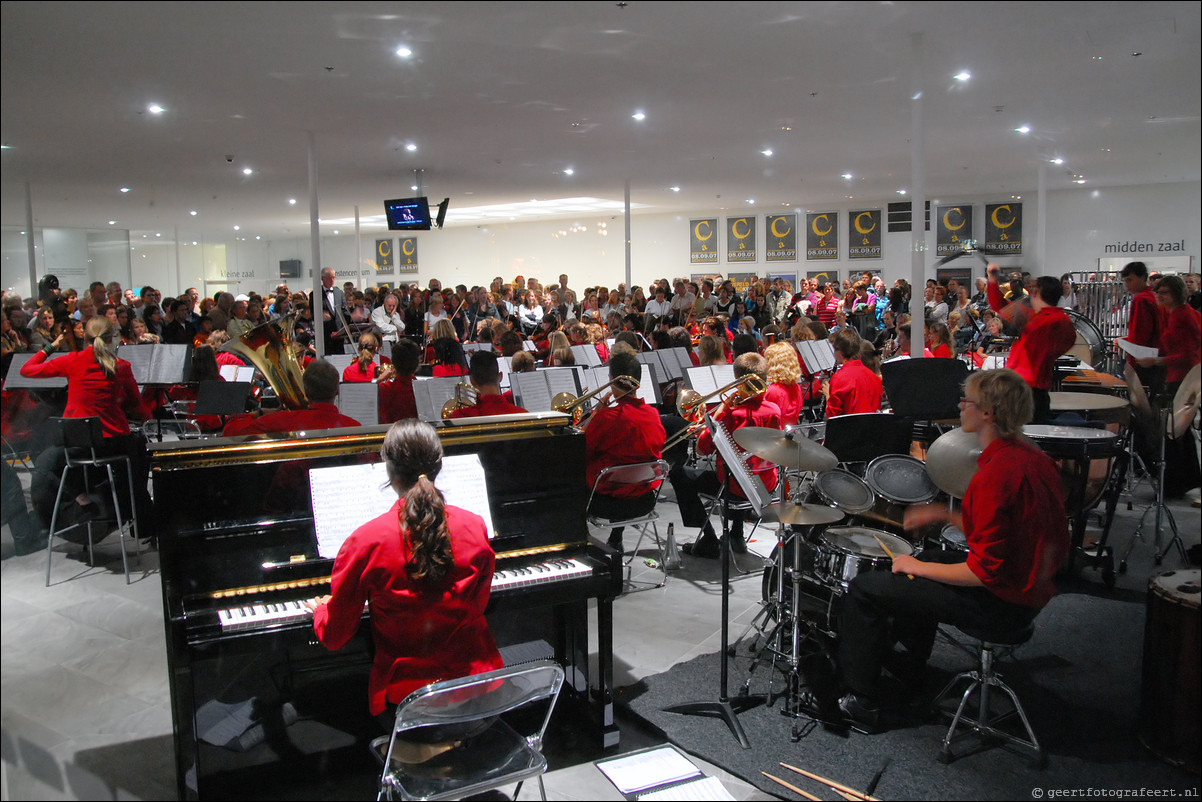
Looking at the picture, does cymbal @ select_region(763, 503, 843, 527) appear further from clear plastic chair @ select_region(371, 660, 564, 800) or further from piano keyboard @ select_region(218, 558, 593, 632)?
clear plastic chair @ select_region(371, 660, 564, 800)

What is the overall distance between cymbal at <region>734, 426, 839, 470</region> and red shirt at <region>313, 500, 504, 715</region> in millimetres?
1226

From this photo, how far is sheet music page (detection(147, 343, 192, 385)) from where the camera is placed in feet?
24.3

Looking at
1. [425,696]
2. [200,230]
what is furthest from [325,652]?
[200,230]

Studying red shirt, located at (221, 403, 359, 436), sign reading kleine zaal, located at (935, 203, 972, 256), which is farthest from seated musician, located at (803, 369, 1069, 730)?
sign reading kleine zaal, located at (935, 203, 972, 256)

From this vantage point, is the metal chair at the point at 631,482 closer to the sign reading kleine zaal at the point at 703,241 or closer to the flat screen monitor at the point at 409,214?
the flat screen monitor at the point at 409,214

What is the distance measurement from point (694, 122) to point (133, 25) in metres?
4.92

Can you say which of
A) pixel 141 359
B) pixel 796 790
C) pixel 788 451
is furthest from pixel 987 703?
pixel 141 359

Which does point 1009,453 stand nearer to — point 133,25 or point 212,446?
point 212,446

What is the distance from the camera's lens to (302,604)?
9.12ft

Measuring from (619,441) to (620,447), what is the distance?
4 centimetres

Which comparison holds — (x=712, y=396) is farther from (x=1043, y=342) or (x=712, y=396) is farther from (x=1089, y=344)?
(x=1089, y=344)

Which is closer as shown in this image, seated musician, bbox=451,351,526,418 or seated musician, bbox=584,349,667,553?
seated musician, bbox=451,351,526,418

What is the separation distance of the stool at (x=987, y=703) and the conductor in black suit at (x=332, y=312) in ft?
30.7

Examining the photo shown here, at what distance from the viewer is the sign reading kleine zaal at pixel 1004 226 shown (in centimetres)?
1582
